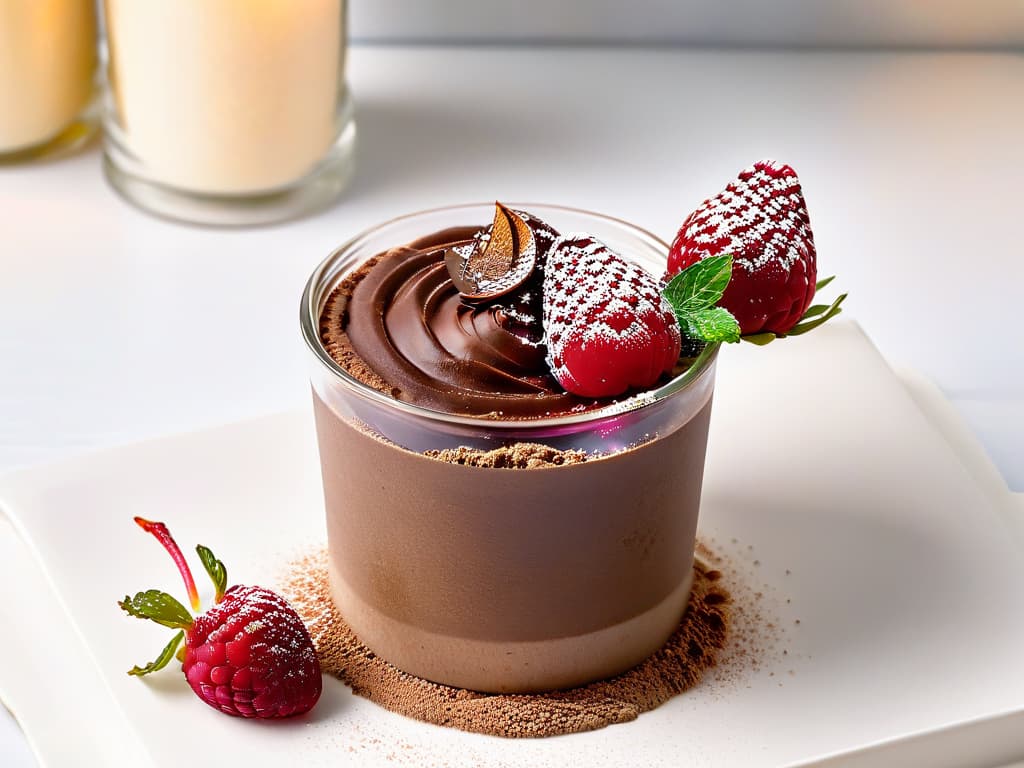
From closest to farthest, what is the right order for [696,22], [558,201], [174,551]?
[174,551], [558,201], [696,22]

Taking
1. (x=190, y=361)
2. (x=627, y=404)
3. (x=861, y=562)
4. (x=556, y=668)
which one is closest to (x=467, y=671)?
(x=556, y=668)

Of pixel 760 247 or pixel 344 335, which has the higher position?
pixel 760 247

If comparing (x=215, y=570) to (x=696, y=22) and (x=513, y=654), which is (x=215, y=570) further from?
(x=696, y=22)

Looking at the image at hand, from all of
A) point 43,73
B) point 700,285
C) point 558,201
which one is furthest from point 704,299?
point 43,73

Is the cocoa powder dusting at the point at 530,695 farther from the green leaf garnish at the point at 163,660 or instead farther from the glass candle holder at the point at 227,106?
the glass candle holder at the point at 227,106

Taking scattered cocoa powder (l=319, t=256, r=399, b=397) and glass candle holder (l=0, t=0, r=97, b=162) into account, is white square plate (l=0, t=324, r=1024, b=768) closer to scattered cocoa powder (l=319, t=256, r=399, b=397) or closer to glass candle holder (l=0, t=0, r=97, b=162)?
scattered cocoa powder (l=319, t=256, r=399, b=397)
